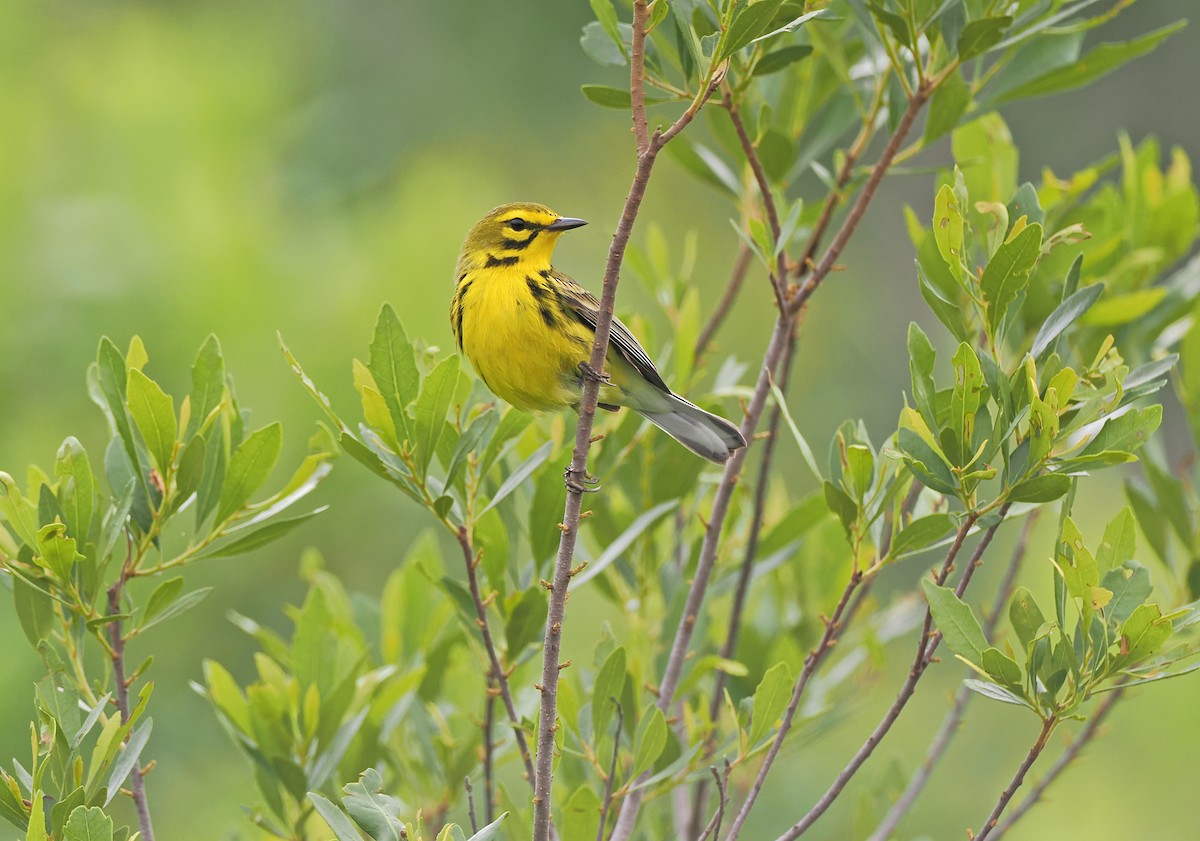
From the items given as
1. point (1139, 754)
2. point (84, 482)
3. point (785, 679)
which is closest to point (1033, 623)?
point (785, 679)

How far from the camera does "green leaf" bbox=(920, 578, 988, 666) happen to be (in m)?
1.52

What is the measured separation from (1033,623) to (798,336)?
0.73m

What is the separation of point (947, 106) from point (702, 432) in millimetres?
630

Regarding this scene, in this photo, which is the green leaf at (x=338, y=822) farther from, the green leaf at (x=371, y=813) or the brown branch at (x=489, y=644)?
the brown branch at (x=489, y=644)

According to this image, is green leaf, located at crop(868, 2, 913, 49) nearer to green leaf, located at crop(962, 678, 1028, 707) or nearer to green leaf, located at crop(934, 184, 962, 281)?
green leaf, located at crop(934, 184, 962, 281)

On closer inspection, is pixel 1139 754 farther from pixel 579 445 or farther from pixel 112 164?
pixel 112 164

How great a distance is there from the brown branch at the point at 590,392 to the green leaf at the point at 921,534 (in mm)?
435

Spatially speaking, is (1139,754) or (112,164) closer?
(1139,754)

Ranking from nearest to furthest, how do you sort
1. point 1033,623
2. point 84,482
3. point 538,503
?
point 1033,623 → point 84,482 → point 538,503

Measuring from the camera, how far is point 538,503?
2.08 meters

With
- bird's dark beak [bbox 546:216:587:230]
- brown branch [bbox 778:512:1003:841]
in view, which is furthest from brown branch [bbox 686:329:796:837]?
bird's dark beak [bbox 546:216:587:230]

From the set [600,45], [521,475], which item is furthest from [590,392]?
[600,45]

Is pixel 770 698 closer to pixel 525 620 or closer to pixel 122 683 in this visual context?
pixel 525 620

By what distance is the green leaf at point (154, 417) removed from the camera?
176 cm
